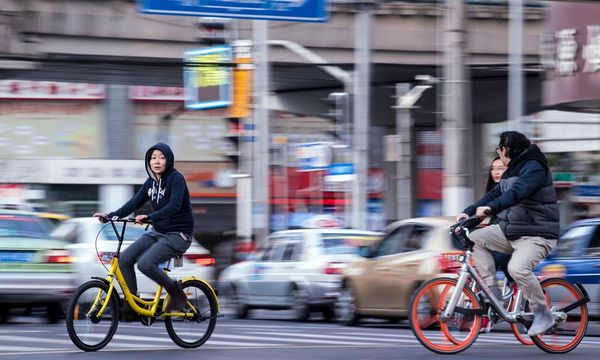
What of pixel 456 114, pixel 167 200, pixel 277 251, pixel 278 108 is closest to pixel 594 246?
pixel 456 114

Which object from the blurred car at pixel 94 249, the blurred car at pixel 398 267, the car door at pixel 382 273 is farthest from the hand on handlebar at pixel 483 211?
the blurred car at pixel 94 249

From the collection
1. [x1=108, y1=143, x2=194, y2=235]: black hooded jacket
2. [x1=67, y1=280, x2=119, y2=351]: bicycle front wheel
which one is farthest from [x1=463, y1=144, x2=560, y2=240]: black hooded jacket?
[x1=67, y1=280, x2=119, y2=351]: bicycle front wheel

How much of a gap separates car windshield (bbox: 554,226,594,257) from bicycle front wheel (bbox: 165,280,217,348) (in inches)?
210

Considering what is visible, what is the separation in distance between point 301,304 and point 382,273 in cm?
236

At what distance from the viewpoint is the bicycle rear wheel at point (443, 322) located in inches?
382

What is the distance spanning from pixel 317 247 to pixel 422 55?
15985 mm

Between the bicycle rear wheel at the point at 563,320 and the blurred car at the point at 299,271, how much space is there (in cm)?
602

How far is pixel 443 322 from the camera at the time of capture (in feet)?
31.8

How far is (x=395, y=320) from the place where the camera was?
16.3 metres

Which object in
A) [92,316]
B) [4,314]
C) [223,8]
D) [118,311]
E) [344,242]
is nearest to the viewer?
[92,316]

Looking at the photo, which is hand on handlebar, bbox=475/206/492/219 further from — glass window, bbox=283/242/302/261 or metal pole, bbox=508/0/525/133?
metal pole, bbox=508/0/525/133

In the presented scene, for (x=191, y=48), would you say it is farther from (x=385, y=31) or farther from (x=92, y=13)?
(x=385, y=31)

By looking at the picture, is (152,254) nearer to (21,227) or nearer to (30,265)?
(30,265)

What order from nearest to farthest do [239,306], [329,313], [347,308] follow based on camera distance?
[347,308] → [329,313] → [239,306]
